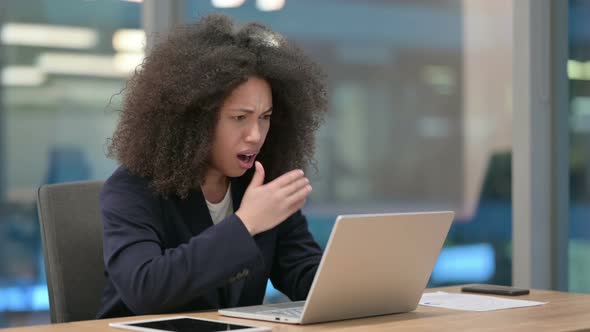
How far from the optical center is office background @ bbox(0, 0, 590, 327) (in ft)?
11.4

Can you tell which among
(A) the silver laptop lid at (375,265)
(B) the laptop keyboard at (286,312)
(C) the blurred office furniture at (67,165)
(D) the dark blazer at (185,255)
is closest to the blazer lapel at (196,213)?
(D) the dark blazer at (185,255)

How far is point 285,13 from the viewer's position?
13.1 ft

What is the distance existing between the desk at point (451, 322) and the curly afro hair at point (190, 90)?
430mm

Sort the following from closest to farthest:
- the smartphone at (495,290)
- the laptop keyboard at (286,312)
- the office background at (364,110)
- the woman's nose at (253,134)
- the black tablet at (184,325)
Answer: the black tablet at (184,325), the laptop keyboard at (286,312), the woman's nose at (253,134), the smartphone at (495,290), the office background at (364,110)

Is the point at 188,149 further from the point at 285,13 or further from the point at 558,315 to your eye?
the point at 285,13

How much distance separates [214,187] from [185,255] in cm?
41

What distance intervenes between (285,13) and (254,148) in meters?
2.00

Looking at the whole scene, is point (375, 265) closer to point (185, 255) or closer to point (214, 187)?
point (185, 255)

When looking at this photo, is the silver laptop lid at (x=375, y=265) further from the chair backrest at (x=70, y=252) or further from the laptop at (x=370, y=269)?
the chair backrest at (x=70, y=252)

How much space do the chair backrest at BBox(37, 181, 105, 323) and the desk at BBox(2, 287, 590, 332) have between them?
0.40 meters

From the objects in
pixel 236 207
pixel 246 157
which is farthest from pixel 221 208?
pixel 246 157

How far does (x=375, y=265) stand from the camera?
1.70 m

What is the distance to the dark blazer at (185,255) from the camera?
1.81 meters

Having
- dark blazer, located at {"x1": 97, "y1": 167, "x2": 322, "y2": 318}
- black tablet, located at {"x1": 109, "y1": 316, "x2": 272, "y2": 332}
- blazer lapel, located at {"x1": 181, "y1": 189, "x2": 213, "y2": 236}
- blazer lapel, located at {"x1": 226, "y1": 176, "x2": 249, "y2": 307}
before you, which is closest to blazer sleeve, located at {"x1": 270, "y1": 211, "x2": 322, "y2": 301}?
dark blazer, located at {"x1": 97, "y1": 167, "x2": 322, "y2": 318}
